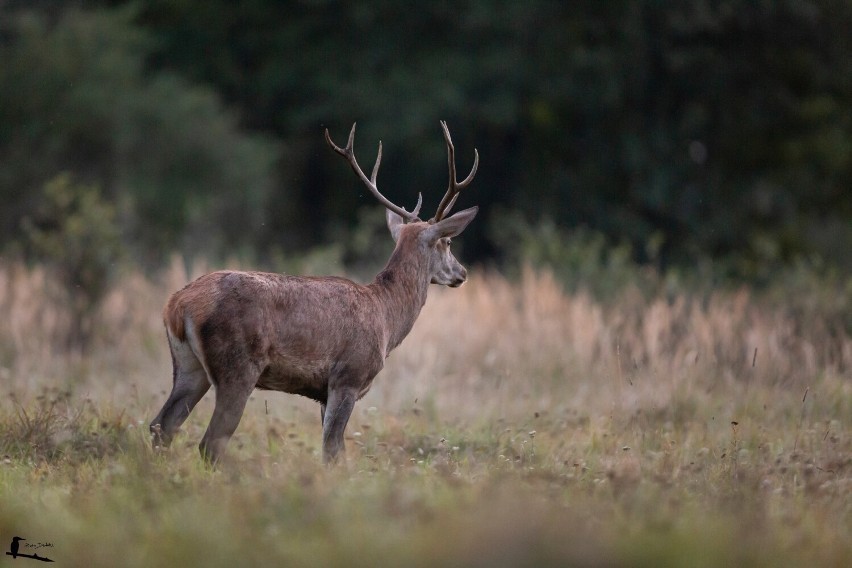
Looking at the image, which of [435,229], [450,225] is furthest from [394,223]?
[450,225]

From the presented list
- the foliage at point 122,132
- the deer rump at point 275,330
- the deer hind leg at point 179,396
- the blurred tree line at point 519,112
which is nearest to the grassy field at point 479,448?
the deer hind leg at point 179,396

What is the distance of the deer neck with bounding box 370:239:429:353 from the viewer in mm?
8031

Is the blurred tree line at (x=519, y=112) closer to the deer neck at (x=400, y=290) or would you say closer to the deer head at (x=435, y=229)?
the deer head at (x=435, y=229)

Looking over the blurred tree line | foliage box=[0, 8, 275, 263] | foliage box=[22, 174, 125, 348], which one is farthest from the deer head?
the blurred tree line

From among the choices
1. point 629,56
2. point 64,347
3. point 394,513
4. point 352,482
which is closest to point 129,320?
point 64,347

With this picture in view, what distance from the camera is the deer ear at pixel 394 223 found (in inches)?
339

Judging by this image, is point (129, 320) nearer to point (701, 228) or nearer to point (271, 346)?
point (271, 346)

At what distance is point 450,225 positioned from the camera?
8.21 m

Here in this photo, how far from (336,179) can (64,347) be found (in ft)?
51.8

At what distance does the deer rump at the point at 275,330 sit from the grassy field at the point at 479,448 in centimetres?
46

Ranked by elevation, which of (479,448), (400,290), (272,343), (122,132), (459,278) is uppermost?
(122,132)

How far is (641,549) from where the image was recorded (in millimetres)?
4754

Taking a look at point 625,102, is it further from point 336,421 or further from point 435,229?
point 336,421

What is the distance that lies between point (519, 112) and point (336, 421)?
1950 centimetres
